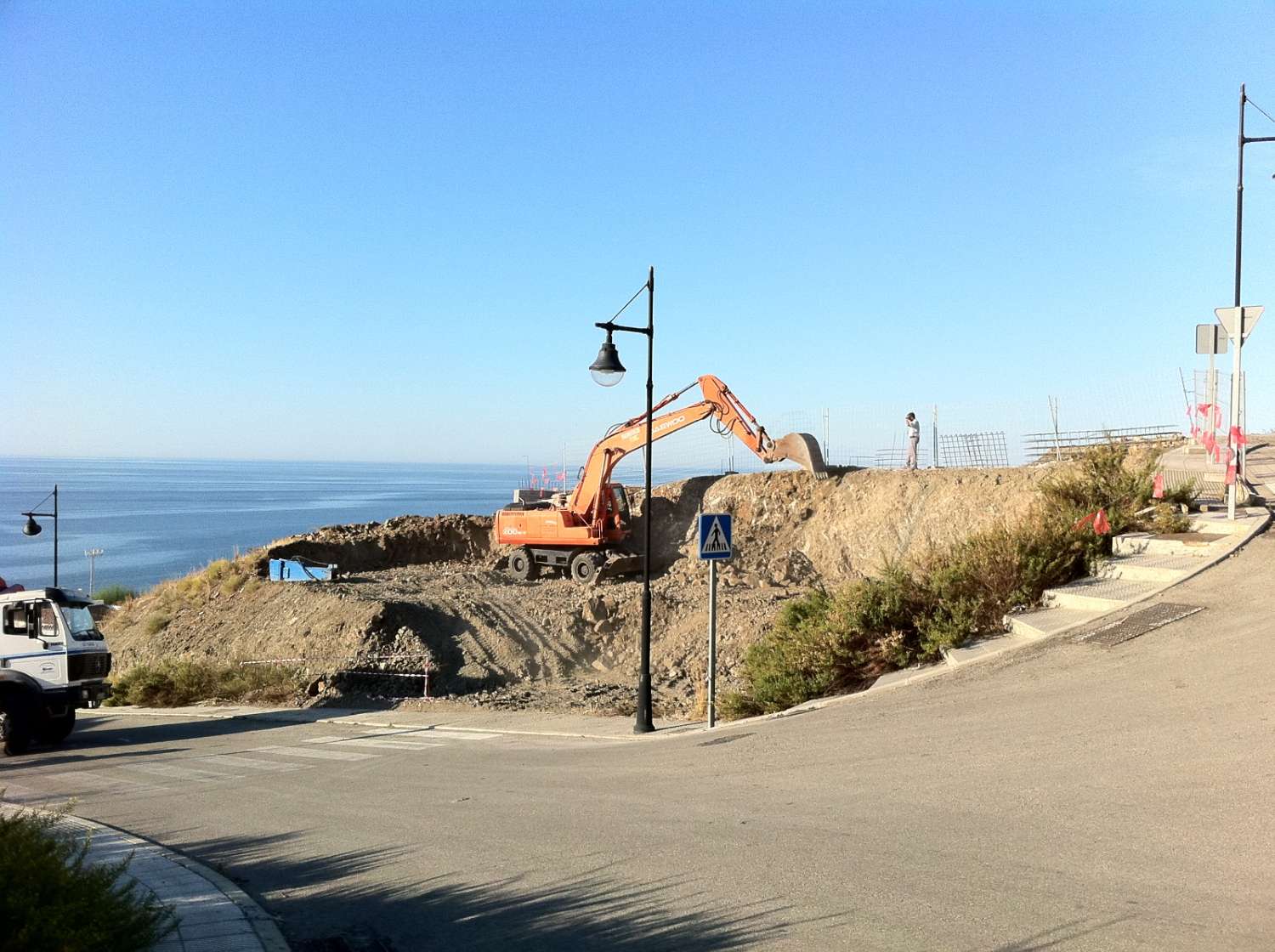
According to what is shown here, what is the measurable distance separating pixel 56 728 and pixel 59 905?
15699 mm

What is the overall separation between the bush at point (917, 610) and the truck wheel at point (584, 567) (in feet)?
52.4

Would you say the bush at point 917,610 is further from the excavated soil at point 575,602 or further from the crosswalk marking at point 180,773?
the crosswalk marking at point 180,773

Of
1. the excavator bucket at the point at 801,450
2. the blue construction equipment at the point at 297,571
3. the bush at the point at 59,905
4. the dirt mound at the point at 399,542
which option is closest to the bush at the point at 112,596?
the dirt mound at the point at 399,542

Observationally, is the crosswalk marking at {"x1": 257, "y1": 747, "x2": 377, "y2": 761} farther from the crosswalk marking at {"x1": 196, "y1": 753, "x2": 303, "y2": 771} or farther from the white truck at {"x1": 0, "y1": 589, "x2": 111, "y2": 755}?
the white truck at {"x1": 0, "y1": 589, "x2": 111, "y2": 755}

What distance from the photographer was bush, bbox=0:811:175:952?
4.97 metres

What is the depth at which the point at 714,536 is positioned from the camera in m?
15.2

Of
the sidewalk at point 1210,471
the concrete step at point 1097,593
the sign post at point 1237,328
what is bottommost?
the concrete step at point 1097,593

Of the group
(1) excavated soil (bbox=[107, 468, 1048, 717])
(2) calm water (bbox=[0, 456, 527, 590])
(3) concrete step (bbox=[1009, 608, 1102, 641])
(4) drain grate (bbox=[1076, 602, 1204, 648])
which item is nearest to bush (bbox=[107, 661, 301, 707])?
(1) excavated soil (bbox=[107, 468, 1048, 717])

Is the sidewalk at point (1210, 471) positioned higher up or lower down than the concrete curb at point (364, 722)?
higher up

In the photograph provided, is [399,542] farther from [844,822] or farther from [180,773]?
[844,822]

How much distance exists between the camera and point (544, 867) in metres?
7.88

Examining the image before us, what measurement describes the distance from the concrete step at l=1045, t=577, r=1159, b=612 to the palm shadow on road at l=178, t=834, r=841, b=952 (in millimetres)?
8940

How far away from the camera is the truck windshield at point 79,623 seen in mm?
18406

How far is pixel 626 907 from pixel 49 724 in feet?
52.1
